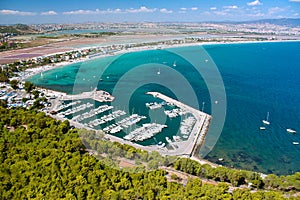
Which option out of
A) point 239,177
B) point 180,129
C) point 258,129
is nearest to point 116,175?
point 239,177

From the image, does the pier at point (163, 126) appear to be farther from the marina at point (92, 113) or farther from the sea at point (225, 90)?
the sea at point (225, 90)

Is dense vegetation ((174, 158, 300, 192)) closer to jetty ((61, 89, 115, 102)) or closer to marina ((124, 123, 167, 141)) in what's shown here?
marina ((124, 123, 167, 141))

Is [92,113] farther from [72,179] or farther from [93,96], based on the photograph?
[72,179]

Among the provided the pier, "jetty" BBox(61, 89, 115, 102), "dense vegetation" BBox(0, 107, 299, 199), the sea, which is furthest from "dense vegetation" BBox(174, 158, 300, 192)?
"jetty" BBox(61, 89, 115, 102)

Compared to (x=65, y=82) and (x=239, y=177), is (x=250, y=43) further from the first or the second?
(x=239, y=177)

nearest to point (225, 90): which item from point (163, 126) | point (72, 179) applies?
point (163, 126)

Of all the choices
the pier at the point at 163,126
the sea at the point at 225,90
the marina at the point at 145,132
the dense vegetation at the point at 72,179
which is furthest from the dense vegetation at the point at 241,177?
the marina at the point at 145,132
